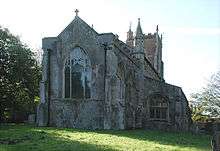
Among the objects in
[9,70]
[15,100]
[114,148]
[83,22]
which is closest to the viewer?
[114,148]

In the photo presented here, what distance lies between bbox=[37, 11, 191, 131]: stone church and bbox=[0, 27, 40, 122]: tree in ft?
24.2

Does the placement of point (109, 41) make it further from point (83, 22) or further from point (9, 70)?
point (9, 70)

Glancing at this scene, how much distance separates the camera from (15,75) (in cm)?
3712

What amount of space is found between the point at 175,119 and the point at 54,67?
38.3 feet

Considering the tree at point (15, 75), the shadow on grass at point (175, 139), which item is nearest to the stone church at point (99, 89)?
the shadow on grass at point (175, 139)

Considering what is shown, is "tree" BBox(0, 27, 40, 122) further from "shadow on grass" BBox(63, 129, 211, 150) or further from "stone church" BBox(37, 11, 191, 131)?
"shadow on grass" BBox(63, 129, 211, 150)

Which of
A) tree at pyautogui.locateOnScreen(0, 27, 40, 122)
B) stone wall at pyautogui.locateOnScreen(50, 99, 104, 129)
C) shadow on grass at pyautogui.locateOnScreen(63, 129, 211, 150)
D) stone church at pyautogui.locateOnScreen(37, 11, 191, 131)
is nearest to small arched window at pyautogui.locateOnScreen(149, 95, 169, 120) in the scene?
stone church at pyautogui.locateOnScreen(37, 11, 191, 131)

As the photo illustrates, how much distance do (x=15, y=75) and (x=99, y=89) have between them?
1206 centimetres

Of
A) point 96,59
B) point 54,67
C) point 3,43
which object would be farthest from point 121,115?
point 3,43

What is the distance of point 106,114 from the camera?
92.8 feet

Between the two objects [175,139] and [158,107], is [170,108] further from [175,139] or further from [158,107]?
[175,139]

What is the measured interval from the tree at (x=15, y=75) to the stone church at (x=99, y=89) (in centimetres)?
738

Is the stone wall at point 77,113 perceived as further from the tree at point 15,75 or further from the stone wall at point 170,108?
the tree at point 15,75

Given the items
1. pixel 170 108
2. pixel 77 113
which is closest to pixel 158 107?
pixel 170 108
